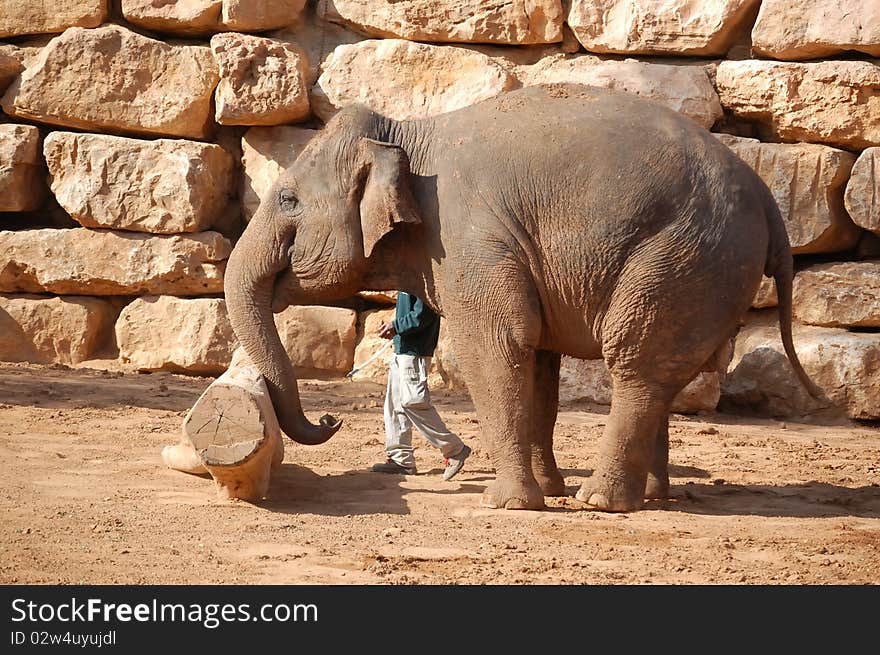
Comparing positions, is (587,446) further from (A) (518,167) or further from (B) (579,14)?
(B) (579,14)

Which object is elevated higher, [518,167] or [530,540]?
[518,167]

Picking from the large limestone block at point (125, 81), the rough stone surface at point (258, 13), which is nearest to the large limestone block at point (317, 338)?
the large limestone block at point (125, 81)

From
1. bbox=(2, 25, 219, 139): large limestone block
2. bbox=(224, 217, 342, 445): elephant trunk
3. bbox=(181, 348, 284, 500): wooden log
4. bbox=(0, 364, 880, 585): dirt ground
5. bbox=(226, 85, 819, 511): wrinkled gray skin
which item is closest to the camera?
bbox=(0, 364, 880, 585): dirt ground

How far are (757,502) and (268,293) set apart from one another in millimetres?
2855

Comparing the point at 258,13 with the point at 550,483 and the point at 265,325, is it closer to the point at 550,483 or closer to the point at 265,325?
the point at 265,325

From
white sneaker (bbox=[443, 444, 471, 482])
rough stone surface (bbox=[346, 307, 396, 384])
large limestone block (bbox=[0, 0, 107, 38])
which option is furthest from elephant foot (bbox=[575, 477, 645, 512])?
large limestone block (bbox=[0, 0, 107, 38])

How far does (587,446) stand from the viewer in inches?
324

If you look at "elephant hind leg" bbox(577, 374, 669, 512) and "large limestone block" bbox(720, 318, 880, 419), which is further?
"large limestone block" bbox(720, 318, 880, 419)

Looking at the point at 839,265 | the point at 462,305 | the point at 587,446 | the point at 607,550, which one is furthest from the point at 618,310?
the point at 839,265

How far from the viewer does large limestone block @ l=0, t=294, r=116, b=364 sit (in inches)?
415

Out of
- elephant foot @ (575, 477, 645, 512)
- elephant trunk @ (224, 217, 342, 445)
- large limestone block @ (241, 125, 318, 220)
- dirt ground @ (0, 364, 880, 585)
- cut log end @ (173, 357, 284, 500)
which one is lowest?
dirt ground @ (0, 364, 880, 585)

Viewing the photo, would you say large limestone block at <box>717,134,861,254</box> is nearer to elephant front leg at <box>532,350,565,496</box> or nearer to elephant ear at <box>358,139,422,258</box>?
elephant front leg at <box>532,350,565,496</box>

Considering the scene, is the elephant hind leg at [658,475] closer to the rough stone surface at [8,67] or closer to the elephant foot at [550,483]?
the elephant foot at [550,483]

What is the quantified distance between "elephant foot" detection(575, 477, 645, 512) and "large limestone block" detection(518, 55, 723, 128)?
439 centimetres
